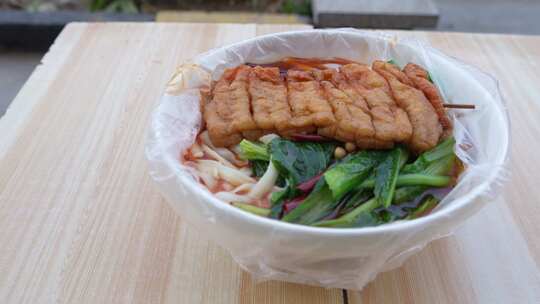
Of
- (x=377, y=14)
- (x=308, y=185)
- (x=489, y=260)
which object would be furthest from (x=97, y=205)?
(x=377, y=14)

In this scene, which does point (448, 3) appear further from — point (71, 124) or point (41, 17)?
point (71, 124)

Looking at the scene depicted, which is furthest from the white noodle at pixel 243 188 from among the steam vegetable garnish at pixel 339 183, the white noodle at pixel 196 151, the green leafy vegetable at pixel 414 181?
the green leafy vegetable at pixel 414 181

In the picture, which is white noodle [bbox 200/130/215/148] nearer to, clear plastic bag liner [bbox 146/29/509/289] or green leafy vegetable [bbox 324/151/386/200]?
clear plastic bag liner [bbox 146/29/509/289]

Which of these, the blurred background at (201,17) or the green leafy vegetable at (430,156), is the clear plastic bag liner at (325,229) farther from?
the blurred background at (201,17)

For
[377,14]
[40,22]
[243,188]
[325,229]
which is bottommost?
[40,22]

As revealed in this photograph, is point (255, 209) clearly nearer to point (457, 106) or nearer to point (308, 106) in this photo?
point (308, 106)

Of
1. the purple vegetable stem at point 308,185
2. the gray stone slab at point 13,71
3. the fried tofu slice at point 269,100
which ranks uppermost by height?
the fried tofu slice at point 269,100

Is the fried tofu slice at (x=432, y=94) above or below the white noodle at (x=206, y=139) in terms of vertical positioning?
above
